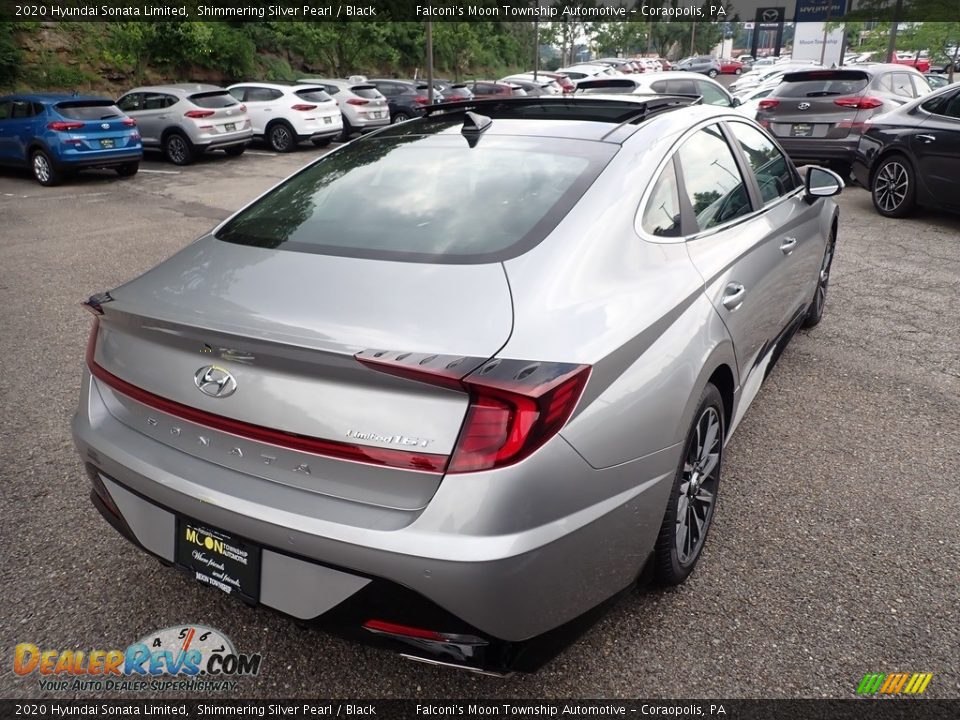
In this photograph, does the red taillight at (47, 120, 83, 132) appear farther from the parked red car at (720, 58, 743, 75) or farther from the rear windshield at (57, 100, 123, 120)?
Result: the parked red car at (720, 58, 743, 75)

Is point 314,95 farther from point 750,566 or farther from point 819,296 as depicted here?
point 750,566

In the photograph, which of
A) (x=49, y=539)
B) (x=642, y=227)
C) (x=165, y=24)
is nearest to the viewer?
(x=642, y=227)

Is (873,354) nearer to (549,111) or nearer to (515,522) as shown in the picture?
(549,111)

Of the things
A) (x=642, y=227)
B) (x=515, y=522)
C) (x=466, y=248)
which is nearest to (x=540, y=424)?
(x=515, y=522)

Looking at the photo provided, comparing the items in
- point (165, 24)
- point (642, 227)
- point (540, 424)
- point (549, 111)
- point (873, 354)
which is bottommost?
point (873, 354)

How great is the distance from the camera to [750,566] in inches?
107

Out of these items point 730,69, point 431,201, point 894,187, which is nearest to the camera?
point 431,201

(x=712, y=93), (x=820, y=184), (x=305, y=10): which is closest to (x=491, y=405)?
(x=820, y=184)

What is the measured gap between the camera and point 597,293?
209 centimetres

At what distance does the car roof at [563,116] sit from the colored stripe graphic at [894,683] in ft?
6.03

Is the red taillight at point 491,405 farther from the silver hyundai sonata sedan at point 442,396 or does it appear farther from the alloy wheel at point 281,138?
the alloy wheel at point 281,138

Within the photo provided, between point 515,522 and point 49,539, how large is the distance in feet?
6.88

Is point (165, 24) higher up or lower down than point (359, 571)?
higher up

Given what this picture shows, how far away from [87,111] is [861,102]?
38.0 ft
